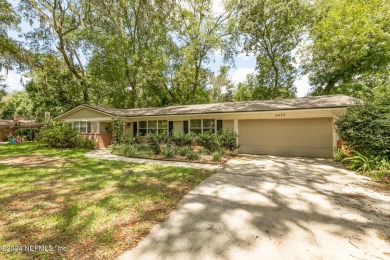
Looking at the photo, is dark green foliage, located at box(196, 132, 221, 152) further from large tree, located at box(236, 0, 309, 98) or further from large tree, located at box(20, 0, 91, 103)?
large tree, located at box(236, 0, 309, 98)

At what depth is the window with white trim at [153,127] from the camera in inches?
531

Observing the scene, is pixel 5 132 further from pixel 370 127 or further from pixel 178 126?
pixel 370 127

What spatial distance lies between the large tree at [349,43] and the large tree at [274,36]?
193cm

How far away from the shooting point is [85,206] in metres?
3.81

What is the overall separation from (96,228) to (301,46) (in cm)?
2296

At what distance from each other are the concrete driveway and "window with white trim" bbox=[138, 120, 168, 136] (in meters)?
8.83

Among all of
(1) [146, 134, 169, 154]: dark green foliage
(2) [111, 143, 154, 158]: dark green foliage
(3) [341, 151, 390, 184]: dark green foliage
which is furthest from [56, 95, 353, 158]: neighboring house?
(2) [111, 143, 154, 158]: dark green foliage

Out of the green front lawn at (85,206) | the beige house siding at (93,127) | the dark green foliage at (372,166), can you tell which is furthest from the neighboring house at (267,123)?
the green front lawn at (85,206)

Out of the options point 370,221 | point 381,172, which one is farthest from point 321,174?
point 370,221

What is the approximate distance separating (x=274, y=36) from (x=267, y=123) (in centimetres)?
1187

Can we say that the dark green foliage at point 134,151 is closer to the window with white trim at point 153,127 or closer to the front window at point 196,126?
the window with white trim at point 153,127

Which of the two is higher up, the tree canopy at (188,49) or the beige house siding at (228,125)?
the tree canopy at (188,49)

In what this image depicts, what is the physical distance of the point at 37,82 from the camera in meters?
18.7

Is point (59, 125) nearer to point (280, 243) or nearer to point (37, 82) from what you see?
point (37, 82)
